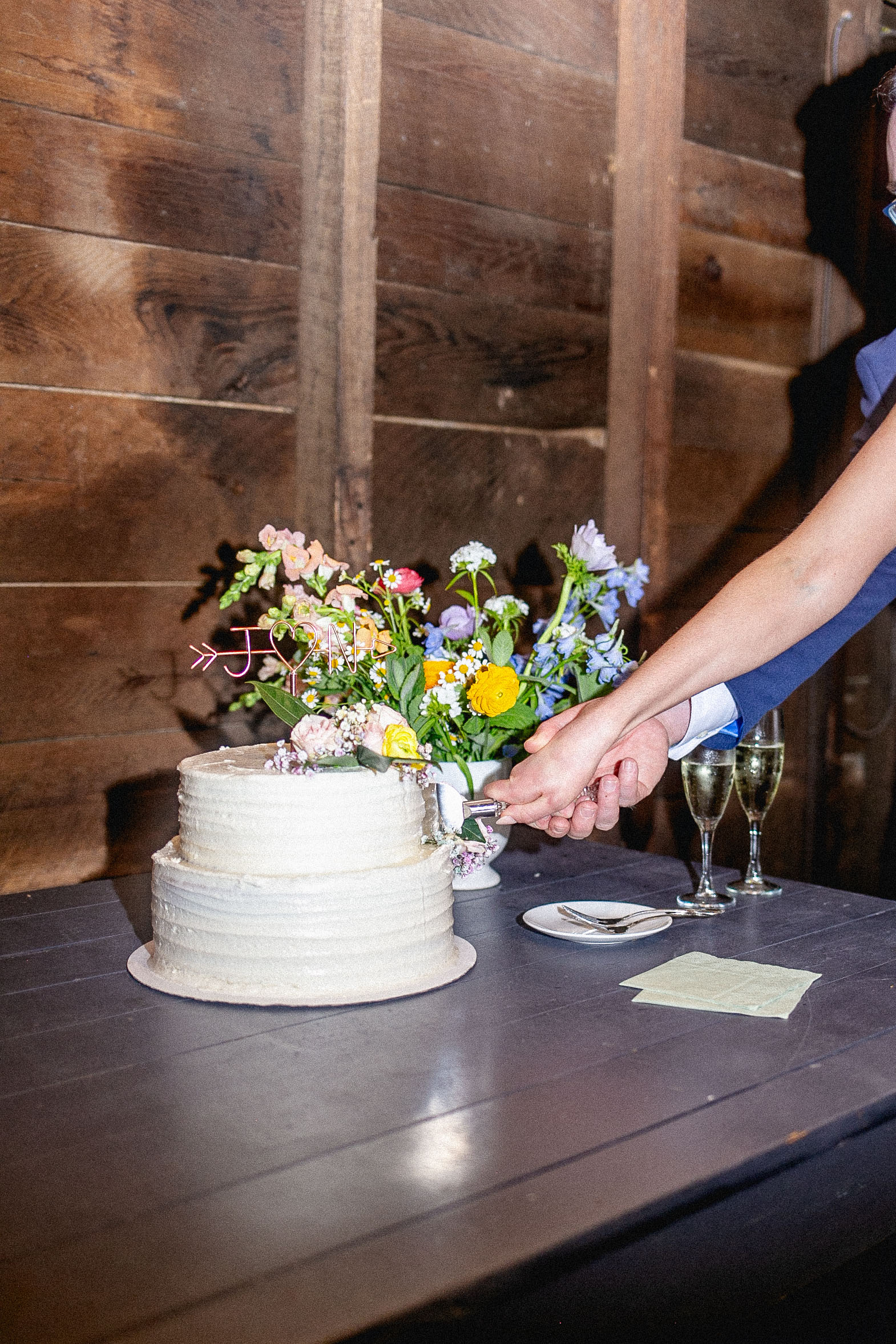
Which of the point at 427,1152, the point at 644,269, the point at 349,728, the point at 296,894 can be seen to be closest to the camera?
the point at 427,1152

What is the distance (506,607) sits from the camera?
137 centimetres

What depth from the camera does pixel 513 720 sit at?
1.33 meters

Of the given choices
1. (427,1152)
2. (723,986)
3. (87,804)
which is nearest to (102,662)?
(87,804)

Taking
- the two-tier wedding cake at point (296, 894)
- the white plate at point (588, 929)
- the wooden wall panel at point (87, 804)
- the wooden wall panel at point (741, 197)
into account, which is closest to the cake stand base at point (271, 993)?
the two-tier wedding cake at point (296, 894)

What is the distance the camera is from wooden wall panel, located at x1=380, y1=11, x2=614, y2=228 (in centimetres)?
203

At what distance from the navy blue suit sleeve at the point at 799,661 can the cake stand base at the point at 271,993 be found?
0.50 meters

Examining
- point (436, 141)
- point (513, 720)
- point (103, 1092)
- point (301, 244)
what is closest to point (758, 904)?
point (513, 720)

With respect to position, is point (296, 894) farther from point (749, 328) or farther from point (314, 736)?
point (749, 328)

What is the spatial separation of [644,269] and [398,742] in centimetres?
166

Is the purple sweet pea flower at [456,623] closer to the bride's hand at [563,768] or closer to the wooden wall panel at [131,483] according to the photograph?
the bride's hand at [563,768]

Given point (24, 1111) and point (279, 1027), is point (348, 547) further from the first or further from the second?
point (24, 1111)

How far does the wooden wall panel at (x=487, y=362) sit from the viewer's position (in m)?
2.06

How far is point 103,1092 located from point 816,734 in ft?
7.60

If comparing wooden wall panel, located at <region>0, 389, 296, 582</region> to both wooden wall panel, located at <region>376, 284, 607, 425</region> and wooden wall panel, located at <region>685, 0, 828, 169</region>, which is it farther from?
wooden wall panel, located at <region>685, 0, 828, 169</region>
